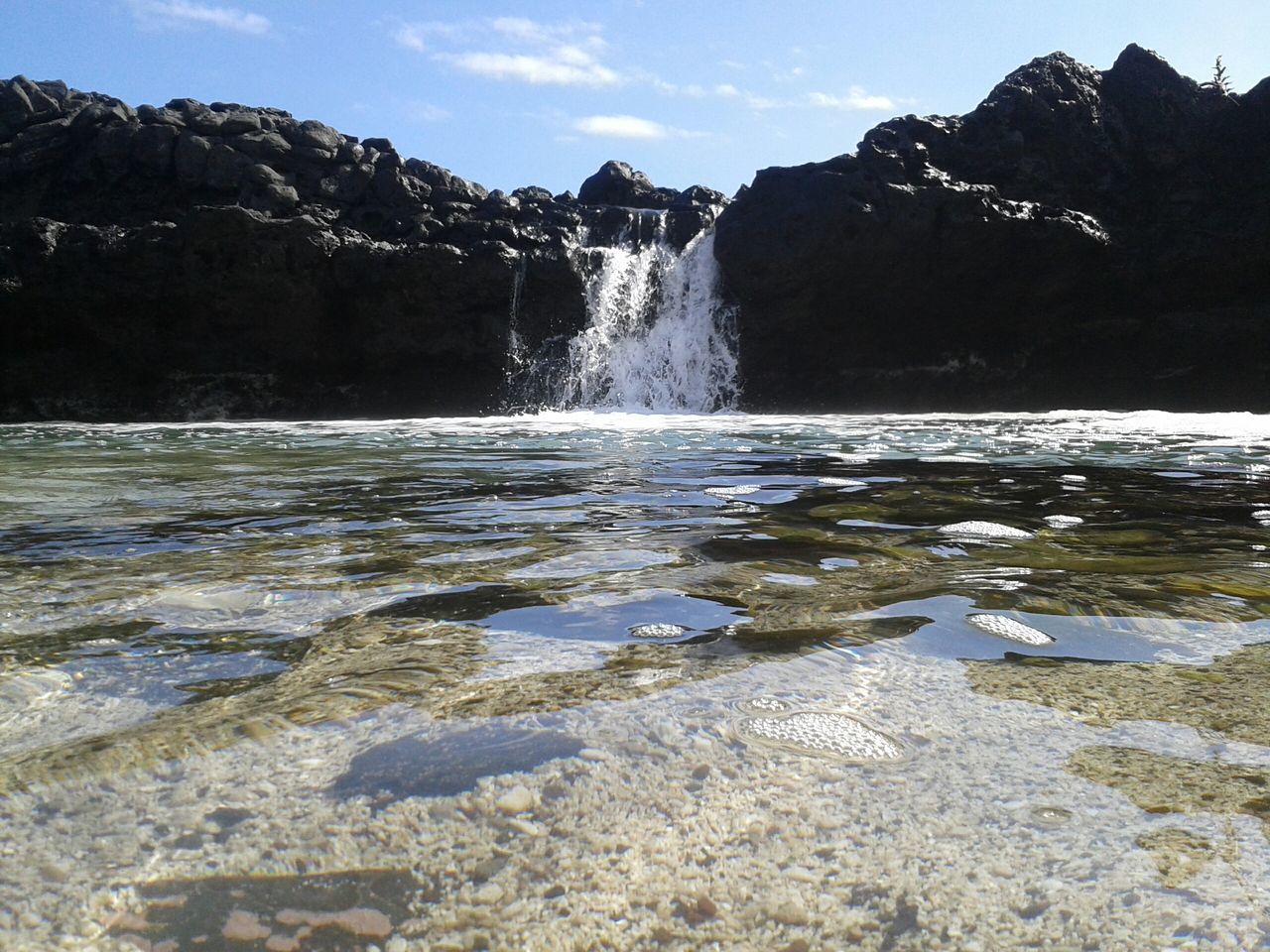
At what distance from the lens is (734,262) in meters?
21.0

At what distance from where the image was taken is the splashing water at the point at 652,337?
841 inches

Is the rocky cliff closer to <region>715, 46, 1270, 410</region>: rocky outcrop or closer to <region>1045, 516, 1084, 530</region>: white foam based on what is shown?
<region>715, 46, 1270, 410</region>: rocky outcrop

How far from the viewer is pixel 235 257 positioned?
19.5m

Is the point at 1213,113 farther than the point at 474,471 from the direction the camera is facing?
Yes

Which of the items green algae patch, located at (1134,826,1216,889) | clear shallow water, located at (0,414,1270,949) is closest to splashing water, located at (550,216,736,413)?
clear shallow water, located at (0,414,1270,949)

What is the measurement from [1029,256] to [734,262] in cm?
655

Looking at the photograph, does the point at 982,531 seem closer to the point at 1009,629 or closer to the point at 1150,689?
the point at 1009,629

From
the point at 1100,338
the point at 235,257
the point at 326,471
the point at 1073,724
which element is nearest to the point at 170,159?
the point at 235,257

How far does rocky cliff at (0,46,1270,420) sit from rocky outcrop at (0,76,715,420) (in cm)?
6

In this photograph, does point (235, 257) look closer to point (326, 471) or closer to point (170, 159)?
point (170, 159)

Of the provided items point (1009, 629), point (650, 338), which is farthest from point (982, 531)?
point (650, 338)

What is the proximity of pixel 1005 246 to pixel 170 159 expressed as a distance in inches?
749

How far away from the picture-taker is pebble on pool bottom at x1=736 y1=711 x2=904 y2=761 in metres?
1.43

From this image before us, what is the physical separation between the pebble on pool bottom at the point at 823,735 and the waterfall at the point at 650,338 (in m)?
19.5
